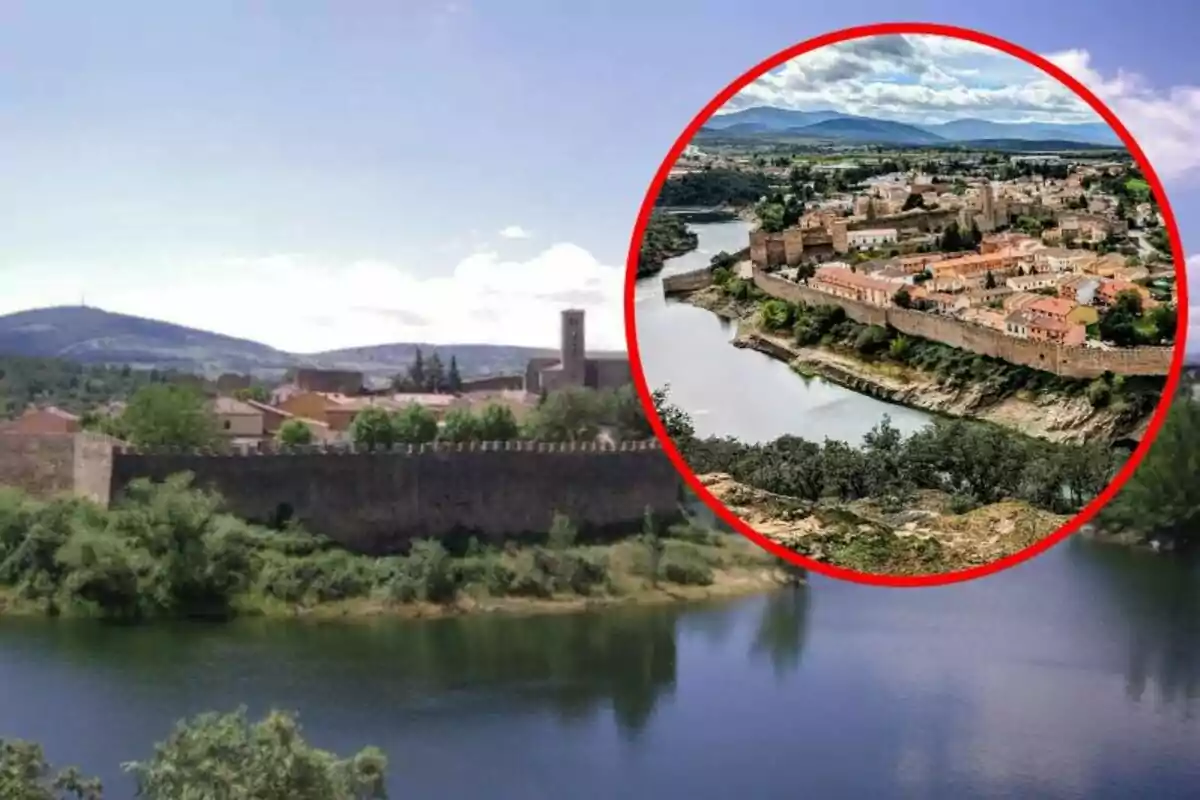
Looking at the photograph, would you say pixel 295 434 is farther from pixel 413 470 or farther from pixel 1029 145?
pixel 1029 145

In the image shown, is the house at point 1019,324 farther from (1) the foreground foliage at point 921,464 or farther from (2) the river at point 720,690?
(2) the river at point 720,690

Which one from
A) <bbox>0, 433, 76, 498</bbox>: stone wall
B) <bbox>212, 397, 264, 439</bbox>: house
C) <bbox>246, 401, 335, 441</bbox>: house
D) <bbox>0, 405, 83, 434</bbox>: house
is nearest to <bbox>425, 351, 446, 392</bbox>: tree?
<bbox>246, 401, 335, 441</bbox>: house

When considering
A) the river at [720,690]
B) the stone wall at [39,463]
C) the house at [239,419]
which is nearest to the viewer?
the river at [720,690]

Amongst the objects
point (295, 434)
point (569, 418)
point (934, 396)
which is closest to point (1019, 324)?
point (934, 396)

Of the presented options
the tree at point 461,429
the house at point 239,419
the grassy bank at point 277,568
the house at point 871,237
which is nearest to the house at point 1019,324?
the house at point 871,237

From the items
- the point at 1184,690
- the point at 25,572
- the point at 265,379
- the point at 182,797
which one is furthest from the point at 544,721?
the point at 265,379

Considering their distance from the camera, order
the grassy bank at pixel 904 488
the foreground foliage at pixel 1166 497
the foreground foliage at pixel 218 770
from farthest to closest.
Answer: the foreground foliage at pixel 1166 497, the foreground foliage at pixel 218 770, the grassy bank at pixel 904 488
